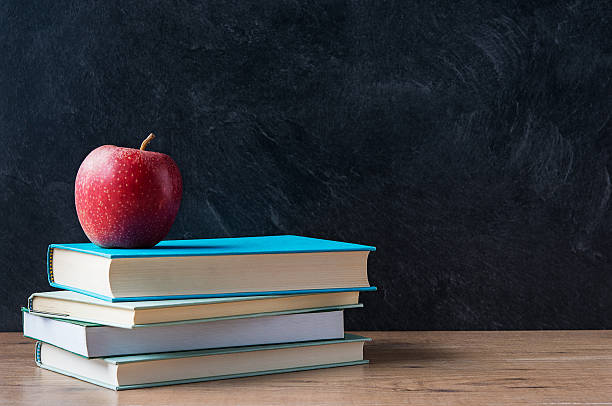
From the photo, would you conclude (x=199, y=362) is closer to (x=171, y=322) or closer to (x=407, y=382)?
(x=171, y=322)

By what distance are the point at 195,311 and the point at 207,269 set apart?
2.3 inches

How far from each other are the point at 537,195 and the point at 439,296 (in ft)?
0.81

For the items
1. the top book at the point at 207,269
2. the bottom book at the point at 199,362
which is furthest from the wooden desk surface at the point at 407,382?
the top book at the point at 207,269

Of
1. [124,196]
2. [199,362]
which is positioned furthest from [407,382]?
[124,196]

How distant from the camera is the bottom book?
0.98 meters

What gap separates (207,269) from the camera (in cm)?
105

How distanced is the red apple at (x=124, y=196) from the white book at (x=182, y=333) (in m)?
0.14

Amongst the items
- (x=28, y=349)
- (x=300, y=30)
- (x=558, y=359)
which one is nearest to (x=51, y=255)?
(x=28, y=349)

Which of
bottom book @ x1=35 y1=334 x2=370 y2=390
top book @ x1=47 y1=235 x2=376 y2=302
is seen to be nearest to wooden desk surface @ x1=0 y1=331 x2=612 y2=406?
bottom book @ x1=35 y1=334 x2=370 y2=390

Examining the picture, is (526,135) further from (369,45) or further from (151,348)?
(151,348)

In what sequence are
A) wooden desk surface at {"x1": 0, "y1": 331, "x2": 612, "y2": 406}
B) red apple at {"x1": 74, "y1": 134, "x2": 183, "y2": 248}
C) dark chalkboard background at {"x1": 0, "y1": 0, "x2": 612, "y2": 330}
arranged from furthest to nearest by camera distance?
1. dark chalkboard background at {"x1": 0, "y1": 0, "x2": 612, "y2": 330}
2. red apple at {"x1": 74, "y1": 134, "x2": 183, "y2": 248}
3. wooden desk surface at {"x1": 0, "y1": 331, "x2": 612, "y2": 406}

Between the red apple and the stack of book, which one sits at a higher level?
the red apple

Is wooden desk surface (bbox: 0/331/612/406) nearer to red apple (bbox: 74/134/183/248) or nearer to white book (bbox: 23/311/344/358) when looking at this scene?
white book (bbox: 23/311/344/358)

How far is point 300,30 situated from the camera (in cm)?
136
